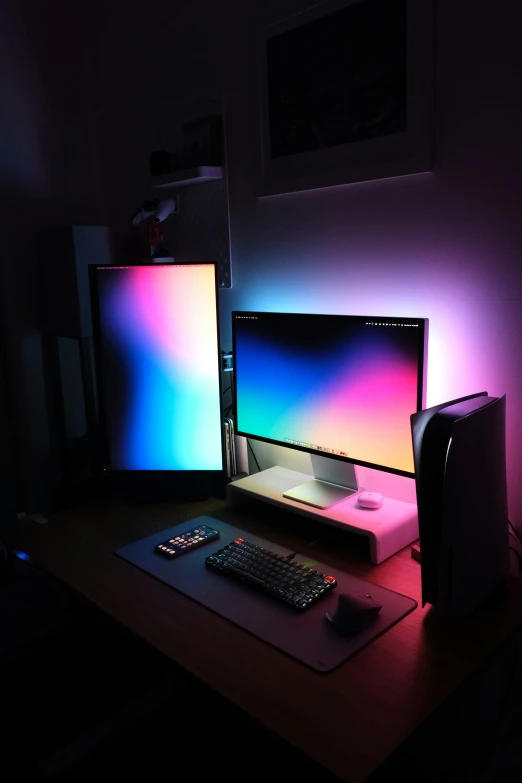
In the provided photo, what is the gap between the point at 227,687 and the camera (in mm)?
980

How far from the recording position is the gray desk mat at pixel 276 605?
1066 millimetres

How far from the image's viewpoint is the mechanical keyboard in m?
1.21

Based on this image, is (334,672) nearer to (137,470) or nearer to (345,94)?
(137,470)

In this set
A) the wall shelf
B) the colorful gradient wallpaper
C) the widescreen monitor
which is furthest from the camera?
the wall shelf

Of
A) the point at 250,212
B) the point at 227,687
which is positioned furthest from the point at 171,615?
the point at 250,212

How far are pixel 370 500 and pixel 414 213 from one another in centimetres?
67

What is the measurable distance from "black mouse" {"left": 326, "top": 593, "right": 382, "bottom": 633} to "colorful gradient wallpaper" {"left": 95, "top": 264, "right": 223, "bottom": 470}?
0.73 m

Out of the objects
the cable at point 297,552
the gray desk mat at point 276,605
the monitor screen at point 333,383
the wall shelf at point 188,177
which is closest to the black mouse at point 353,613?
the gray desk mat at point 276,605

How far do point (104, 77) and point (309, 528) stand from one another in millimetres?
1830

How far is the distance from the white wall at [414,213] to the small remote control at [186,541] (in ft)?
1.59

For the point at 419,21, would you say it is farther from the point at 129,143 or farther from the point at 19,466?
the point at 19,466

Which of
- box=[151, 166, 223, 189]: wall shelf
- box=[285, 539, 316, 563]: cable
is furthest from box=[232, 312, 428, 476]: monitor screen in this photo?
box=[151, 166, 223, 189]: wall shelf

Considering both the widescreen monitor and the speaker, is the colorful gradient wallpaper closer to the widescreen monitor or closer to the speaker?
the widescreen monitor

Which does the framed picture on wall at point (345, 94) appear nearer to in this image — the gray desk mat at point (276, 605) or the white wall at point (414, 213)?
the white wall at point (414, 213)
